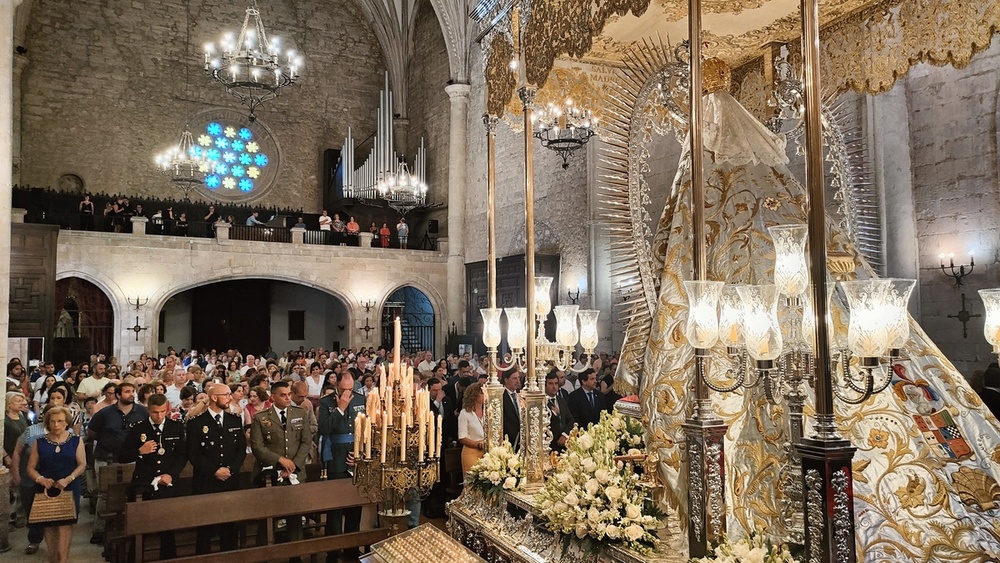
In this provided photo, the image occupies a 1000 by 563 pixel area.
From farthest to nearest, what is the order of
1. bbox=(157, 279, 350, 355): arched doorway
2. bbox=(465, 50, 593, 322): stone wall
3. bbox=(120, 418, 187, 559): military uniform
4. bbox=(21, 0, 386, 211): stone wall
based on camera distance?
1. bbox=(157, 279, 350, 355): arched doorway
2. bbox=(21, 0, 386, 211): stone wall
3. bbox=(465, 50, 593, 322): stone wall
4. bbox=(120, 418, 187, 559): military uniform

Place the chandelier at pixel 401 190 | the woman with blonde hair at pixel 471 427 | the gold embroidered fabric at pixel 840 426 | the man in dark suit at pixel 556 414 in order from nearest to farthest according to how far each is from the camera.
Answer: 1. the gold embroidered fabric at pixel 840 426
2. the woman with blonde hair at pixel 471 427
3. the man in dark suit at pixel 556 414
4. the chandelier at pixel 401 190

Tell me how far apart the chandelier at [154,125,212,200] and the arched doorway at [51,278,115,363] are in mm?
3260

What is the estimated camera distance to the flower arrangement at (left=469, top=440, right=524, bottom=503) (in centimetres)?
425

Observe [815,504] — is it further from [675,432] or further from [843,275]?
[843,275]

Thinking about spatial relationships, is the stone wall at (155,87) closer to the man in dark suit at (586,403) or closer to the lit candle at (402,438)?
the man in dark suit at (586,403)

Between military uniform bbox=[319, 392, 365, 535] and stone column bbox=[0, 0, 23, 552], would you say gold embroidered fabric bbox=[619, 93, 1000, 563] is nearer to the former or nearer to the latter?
military uniform bbox=[319, 392, 365, 535]

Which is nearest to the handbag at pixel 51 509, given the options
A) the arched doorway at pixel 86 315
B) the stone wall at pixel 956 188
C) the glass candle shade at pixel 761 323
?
the glass candle shade at pixel 761 323

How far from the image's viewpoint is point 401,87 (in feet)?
71.8

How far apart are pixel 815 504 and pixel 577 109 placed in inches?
148

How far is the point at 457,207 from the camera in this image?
1872 cm

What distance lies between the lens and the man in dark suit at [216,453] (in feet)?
17.4

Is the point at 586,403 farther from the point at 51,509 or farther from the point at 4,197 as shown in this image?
the point at 4,197

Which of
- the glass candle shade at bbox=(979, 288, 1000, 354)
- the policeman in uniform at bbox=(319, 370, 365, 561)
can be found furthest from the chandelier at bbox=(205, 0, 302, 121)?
the glass candle shade at bbox=(979, 288, 1000, 354)

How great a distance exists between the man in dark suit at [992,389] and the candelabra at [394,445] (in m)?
5.19
